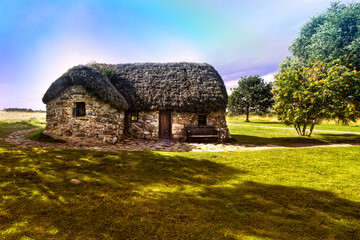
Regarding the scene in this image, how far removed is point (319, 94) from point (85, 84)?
609 inches

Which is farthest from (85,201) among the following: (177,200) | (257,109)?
(257,109)

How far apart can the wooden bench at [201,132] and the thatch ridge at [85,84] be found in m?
5.26

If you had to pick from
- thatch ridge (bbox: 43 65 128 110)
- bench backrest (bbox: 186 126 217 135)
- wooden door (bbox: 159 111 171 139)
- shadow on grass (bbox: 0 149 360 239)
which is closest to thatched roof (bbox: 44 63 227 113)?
wooden door (bbox: 159 111 171 139)

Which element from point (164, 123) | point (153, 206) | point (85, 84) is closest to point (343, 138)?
point (164, 123)

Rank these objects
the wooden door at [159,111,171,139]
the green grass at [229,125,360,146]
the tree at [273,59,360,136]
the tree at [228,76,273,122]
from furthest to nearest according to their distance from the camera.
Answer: the tree at [228,76,273,122], the wooden door at [159,111,171,139], the green grass at [229,125,360,146], the tree at [273,59,360,136]

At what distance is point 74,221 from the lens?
9.69 ft

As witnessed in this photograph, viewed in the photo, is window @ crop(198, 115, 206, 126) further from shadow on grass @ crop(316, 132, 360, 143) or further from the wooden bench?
shadow on grass @ crop(316, 132, 360, 143)

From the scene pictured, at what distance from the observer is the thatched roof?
1261 centimetres

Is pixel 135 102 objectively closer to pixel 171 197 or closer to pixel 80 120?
pixel 80 120

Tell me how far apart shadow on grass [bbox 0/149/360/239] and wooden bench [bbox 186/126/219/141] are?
20.1ft

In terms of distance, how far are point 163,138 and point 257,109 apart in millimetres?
30501

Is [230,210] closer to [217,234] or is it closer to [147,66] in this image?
[217,234]

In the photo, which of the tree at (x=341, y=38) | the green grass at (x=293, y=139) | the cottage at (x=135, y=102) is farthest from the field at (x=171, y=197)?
the tree at (x=341, y=38)

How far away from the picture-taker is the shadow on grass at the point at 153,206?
2809 mm
